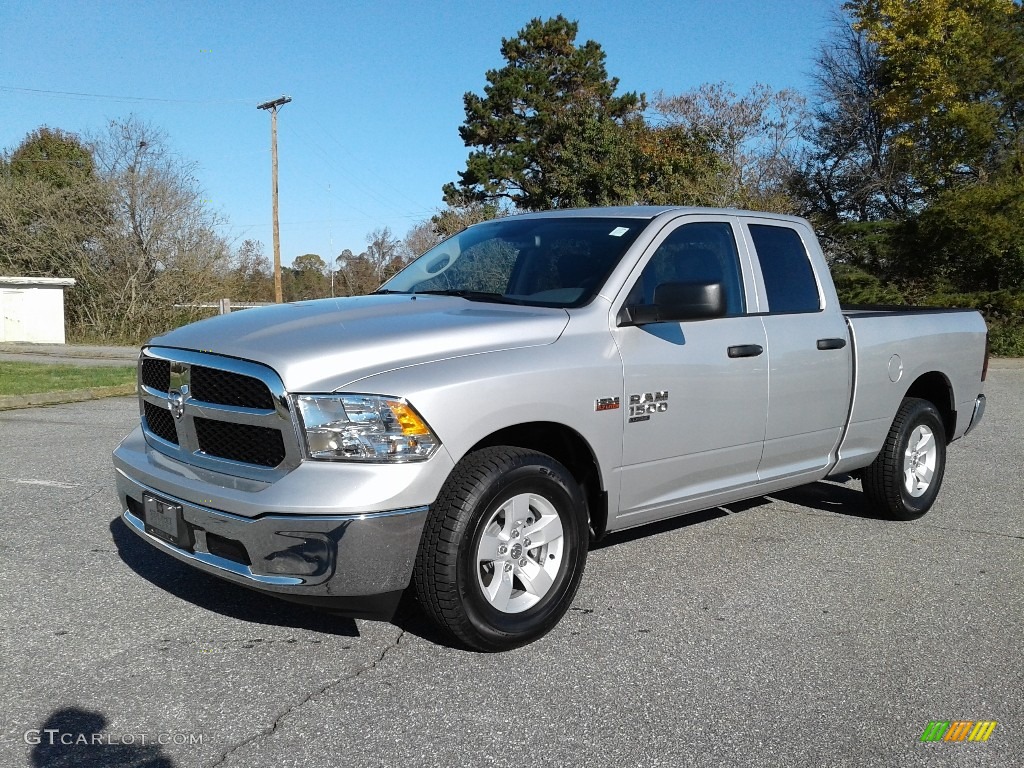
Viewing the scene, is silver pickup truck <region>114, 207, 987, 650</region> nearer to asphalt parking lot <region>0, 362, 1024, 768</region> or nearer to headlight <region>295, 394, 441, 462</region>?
headlight <region>295, 394, 441, 462</region>

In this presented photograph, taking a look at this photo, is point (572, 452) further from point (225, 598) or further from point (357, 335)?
point (225, 598)

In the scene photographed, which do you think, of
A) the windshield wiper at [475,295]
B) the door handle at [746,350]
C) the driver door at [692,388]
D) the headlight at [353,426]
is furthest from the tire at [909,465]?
the headlight at [353,426]

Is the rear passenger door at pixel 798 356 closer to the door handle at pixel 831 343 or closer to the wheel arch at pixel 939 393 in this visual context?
→ the door handle at pixel 831 343

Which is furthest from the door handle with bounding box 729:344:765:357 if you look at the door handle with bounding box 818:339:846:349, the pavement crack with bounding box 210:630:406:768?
the pavement crack with bounding box 210:630:406:768

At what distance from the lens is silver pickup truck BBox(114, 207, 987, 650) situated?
349 centimetres

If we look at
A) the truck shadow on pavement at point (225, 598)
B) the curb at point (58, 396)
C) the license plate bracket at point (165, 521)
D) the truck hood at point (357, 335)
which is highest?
the truck hood at point (357, 335)

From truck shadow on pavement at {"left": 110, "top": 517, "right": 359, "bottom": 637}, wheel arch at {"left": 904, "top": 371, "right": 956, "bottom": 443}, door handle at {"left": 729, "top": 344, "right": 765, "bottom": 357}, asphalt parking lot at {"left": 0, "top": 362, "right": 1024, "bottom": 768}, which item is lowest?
asphalt parking lot at {"left": 0, "top": 362, "right": 1024, "bottom": 768}

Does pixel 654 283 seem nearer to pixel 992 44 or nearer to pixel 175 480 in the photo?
pixel 175 480

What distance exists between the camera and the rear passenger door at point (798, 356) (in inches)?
203

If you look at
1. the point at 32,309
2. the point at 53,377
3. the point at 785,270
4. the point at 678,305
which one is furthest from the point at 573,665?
the point at 32,309

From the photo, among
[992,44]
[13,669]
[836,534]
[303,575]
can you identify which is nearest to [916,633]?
[836,534]

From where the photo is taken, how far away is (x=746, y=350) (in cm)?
489

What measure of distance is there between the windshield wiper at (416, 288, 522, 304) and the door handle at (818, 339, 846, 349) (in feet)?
6.22

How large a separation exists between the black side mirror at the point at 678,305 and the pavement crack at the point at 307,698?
1.77 m
